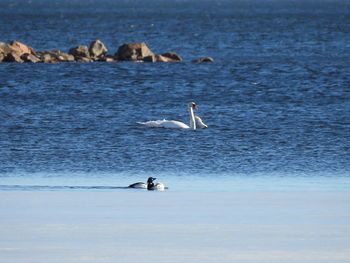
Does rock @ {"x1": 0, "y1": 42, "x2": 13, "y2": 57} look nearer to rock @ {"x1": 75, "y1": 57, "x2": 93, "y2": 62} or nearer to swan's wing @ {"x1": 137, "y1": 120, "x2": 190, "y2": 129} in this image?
rock @ {"x1": 75, "y1": 57, "x2": 93, "y2": 62}

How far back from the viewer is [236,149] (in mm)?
21375

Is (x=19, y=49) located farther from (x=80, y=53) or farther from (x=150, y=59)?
(x=150, y=59)

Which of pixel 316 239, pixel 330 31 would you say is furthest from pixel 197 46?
pixel 316 239

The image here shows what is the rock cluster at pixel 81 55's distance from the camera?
162 ft

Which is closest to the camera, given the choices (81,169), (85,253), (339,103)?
(85,253)

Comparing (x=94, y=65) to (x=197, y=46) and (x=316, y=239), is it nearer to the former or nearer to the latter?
(x=197, y=46)

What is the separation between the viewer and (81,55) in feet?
170

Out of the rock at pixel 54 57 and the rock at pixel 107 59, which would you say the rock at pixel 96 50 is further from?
the rock at pixel 54 57

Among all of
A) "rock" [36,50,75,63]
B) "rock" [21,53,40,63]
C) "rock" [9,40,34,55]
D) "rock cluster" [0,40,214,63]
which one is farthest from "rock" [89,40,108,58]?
"rock" [21,53,40,63]

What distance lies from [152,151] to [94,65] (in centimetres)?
2682

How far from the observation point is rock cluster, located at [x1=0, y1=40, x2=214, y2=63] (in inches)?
1939

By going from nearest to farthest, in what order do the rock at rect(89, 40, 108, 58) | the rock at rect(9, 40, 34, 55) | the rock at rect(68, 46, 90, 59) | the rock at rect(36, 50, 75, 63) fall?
the rock at rect(36, 50, 75, 63)
the rock at rect(9, 40, 34, 55)
the rock at rect(68, 46, 90, 59)
the rock at rect(89, 40, 108, 58)

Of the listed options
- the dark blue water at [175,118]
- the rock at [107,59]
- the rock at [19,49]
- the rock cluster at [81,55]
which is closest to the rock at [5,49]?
the rock cluster at [81,55]

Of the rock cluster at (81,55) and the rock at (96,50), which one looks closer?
the rock cluster at (81,55)
